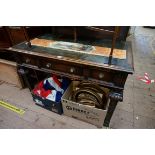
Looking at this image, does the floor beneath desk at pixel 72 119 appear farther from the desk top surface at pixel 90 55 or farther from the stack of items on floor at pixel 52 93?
the desk top surface at pixel 90 55

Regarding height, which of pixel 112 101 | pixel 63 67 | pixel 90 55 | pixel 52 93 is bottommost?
pixel 52 93

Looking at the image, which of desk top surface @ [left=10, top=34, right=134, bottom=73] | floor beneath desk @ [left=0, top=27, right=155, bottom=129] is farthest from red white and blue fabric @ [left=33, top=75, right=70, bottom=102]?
desk top surface @ [left=10, top=34, right=134, bottom=73]

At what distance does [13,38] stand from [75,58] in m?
1.14

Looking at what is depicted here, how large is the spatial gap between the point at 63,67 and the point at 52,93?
0.42m

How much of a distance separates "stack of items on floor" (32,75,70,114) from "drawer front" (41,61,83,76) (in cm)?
31

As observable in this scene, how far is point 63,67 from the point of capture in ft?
3.89

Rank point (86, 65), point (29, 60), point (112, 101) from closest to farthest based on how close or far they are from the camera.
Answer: point (86, 65), point (112, 101), point (29, 60)

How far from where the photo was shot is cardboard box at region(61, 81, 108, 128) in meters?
1.30

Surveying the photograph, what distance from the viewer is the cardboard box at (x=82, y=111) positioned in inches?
51.0

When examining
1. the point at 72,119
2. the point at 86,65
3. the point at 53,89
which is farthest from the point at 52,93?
the point at 86,65

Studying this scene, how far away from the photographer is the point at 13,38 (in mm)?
1779

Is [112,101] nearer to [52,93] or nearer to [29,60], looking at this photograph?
[52,93]

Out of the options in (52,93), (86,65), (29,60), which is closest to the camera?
(86,65)

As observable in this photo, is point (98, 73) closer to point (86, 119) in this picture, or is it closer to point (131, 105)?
point (86, 119)
